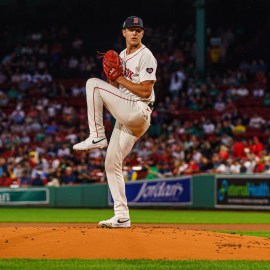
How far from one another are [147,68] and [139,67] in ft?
0.44

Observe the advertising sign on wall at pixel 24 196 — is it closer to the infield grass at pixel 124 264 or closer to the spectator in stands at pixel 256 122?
the spectator in stands at pixel 256 122

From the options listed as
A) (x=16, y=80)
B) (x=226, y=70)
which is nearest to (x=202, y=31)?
(x=226, y=70)

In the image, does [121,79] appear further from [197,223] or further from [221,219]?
[221,219]

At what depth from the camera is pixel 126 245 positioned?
7777 mm

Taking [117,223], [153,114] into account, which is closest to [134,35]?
[117,223]

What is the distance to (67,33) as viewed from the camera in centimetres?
3294

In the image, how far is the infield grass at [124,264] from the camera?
7.12 metres

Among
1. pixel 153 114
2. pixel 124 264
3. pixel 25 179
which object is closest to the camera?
pixel 124 264

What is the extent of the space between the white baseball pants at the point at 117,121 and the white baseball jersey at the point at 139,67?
0.17m

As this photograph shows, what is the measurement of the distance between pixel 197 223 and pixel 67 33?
18.7 m

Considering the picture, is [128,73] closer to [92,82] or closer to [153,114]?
[92,82]

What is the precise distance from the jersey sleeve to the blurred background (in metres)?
12.3

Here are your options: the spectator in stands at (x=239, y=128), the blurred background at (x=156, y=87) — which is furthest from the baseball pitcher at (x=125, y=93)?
the spectator in stands at (x=239, y=128)

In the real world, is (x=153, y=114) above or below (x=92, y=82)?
above
